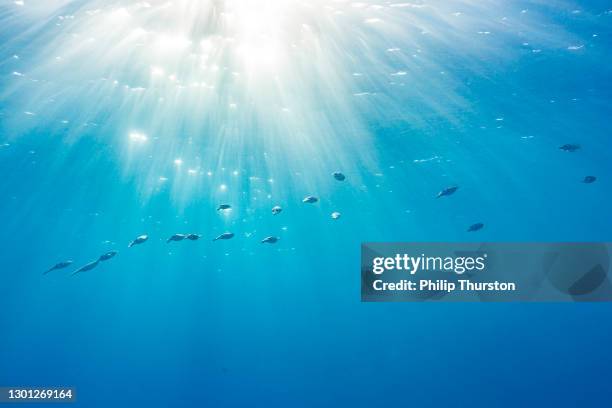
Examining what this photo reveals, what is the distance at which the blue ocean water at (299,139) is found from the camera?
33.6 ft

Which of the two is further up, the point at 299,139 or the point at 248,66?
the point at 248,66

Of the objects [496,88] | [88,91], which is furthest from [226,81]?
[496,88]

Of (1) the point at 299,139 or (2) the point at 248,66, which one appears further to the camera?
(1) the point at 299,139

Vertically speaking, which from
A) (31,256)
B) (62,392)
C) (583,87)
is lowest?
(31,256)

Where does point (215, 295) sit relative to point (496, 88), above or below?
below

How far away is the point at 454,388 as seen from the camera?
46.5m

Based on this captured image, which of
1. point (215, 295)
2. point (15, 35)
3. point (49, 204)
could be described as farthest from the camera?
point (215, 295)

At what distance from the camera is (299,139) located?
624 inches

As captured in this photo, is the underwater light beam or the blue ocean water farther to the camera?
the blue ocean water

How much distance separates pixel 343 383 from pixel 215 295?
84.5 feet

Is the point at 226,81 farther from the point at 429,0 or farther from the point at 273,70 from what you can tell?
the point at 429,0

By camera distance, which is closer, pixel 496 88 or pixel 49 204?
pixel 496 88

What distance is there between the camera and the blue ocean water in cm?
1023

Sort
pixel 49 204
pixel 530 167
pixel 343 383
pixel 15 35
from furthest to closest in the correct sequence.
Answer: pixel 343 383, pixel 49 204, pixel 530 167, pixel 15 35
